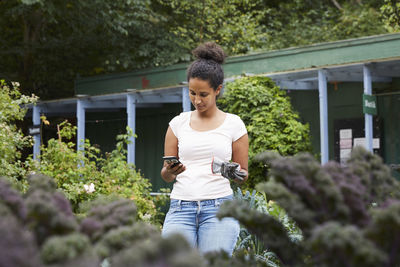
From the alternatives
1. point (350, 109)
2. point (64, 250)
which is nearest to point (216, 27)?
point (350, 109)

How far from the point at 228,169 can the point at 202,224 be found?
11.6 inches

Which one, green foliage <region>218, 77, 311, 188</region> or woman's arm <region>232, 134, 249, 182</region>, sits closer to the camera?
woman's arm <region>232, 134, 249, 182</region>

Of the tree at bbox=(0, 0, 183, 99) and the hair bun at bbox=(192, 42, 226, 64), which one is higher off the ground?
the tree at bbox=(0, 0, 183, 99)

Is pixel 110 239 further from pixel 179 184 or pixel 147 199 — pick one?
pixel 147 199

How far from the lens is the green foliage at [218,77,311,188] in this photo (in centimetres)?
763

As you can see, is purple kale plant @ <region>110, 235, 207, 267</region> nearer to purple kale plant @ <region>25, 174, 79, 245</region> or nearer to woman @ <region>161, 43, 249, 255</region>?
purple kale plant @ <region>25, 174, 79, 245</region>

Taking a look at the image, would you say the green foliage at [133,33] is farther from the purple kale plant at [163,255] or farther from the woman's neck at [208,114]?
the purple kale plant at [163,255]

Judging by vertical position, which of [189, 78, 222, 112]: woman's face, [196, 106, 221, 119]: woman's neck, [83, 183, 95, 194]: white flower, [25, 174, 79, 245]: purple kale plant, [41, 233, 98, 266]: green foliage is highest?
[189, 78, 222, 112]: woman's face

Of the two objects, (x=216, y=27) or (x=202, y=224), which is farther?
(x=216, y=27)

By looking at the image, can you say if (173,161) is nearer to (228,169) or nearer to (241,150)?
(228,169)

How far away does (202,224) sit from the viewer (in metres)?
2.62

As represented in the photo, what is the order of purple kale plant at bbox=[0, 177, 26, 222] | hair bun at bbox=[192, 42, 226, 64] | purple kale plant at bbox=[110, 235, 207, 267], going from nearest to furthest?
1. purple kale plant at bbox=[110, 235, 207, 267]
2. purple kale plant at bbox=[0, 177, 26, 222]
3. hair bun at bbox=[192, 42, 226, 64]

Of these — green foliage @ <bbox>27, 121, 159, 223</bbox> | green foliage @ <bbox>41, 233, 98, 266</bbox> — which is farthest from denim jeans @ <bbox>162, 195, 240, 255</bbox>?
green foliage @ <bbox>27, 121, 159, 223</bbox>

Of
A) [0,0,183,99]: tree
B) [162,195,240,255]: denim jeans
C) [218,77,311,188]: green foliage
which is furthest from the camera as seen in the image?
[0,0,183,99]: tree
